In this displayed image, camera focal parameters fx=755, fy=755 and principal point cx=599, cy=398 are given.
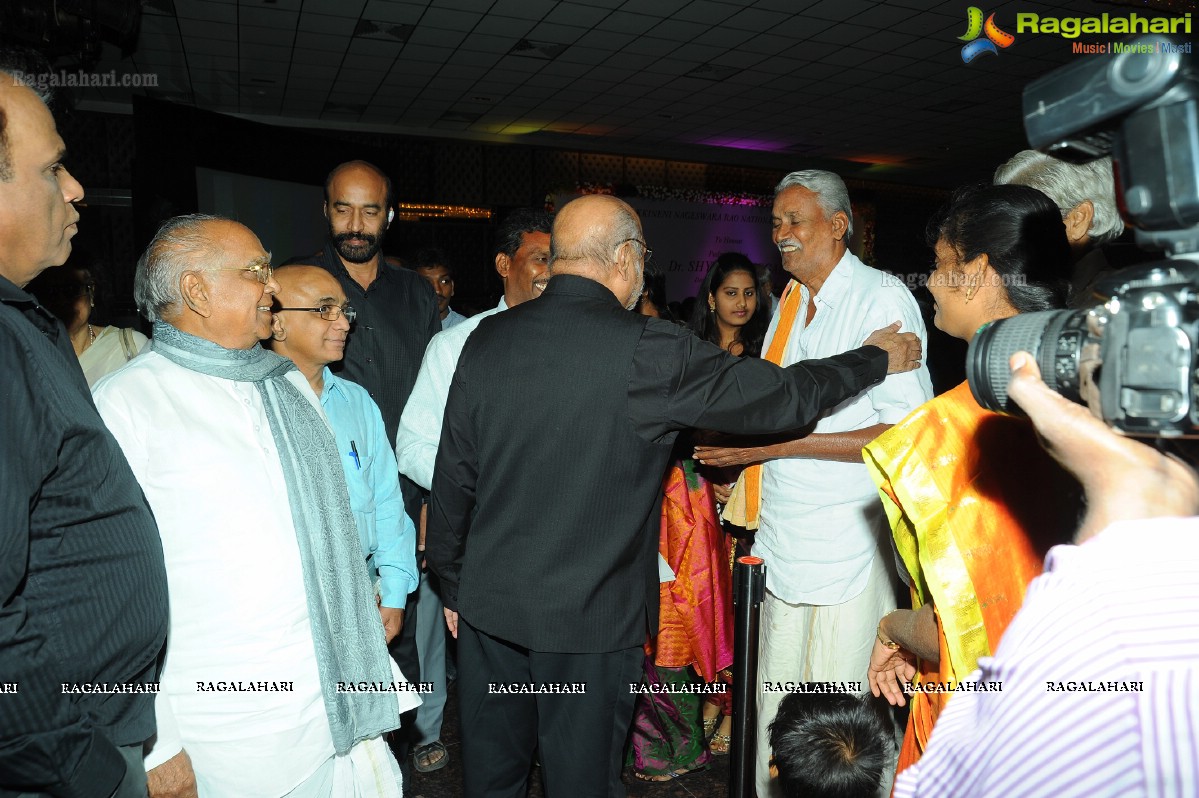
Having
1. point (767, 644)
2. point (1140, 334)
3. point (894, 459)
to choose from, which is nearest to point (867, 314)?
point (894, 459)

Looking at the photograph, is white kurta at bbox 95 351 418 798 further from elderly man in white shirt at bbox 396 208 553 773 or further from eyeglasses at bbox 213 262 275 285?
elderly man in white shirt at bbox 396 208 553 773

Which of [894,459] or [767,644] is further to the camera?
[767,644]

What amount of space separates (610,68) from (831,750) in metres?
6.72

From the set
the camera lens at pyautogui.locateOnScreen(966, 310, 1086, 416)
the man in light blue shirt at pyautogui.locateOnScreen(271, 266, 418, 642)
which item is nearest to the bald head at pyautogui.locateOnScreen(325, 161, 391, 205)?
the man in light blue shirt at pyautogui.locateOnScreen(271, 266, 418, 642)

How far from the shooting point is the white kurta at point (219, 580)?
1444mm

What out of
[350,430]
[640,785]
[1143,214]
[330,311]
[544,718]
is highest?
[330,311]

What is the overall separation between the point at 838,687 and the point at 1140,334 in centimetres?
167

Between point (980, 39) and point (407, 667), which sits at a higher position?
point (980, 39)

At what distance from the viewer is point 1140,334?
63 cm

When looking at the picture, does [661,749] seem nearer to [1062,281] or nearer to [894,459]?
[894,459]

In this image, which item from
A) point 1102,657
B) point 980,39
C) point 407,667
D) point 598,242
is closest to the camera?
point 1102,657

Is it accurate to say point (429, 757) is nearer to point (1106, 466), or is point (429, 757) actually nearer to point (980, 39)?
point (1106, 466)

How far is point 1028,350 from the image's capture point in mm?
805

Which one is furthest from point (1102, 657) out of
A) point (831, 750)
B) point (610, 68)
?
point (610, 68)
